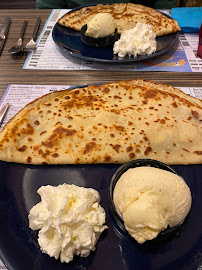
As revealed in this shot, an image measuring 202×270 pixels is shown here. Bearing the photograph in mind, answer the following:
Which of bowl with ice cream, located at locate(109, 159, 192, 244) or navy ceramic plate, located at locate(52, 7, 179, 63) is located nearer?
bowl with ice cream, located at locate(109, 159, 192, 244)

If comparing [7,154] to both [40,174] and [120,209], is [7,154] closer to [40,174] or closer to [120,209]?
[40,174]

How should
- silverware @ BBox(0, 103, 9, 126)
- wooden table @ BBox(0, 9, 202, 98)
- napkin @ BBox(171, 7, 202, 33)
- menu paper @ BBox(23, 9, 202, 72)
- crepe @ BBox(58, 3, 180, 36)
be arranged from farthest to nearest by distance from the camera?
napkin @ BBox(171, 7, 202, 33) < crepe @ BBox(58, 3, 180, 36) < menu paper @ BBox(23, 9, 202, 72) < wooden table @ BBox(0, 9, 202, 98) < silverware @ BBox(0, 103, 9, 126)

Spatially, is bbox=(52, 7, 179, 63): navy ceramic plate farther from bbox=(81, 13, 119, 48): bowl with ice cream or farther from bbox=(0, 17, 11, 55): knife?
bbox=(0, 17, 11, 55): knife

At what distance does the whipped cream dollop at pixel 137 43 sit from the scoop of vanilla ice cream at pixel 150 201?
42.0 inches

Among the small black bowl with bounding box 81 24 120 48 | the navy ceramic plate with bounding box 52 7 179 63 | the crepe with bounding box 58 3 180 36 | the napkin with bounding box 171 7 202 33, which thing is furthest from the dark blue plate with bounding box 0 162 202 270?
the napkin with bounding box 171 7 202 33

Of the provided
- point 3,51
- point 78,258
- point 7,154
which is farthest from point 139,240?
point 3,51

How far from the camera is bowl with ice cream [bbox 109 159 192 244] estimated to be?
80 cm

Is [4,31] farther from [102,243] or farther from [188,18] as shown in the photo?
[102,243]

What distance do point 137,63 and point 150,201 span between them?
126cm

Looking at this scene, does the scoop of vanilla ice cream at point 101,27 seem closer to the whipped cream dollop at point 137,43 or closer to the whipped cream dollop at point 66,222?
the whipped cream dollop at point 137,43

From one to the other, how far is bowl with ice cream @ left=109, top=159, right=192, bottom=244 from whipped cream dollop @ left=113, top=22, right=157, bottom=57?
106cm

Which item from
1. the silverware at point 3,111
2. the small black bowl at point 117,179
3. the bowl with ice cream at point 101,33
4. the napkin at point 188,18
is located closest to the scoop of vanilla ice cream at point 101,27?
the bowl with ice cream at point 101,33

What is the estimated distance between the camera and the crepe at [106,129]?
113cm

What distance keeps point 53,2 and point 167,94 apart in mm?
2001
